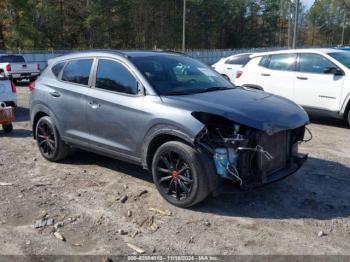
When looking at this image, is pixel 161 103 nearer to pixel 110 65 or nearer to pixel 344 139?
pixel 110 65

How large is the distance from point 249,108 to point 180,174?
1.07 m

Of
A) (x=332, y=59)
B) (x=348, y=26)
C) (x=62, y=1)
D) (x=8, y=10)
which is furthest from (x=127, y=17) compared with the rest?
(x=348, y=26)

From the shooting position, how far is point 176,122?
5094 millimetres

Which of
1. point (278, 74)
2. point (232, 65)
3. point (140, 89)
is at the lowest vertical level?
point (232, 65)

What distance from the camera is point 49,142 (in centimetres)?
710

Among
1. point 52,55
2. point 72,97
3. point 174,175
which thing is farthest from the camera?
point 52,55

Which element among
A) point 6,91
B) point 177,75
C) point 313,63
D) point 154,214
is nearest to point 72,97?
point 177,75

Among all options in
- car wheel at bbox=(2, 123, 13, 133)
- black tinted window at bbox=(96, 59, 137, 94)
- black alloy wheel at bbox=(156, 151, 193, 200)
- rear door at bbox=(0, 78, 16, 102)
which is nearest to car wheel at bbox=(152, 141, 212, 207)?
black alloy wheel at bbox=(156, 151, 193, 200)

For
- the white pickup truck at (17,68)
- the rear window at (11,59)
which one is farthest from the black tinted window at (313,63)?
the rear window at (11,59)

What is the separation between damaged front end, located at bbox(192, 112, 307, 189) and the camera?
4.88 metres

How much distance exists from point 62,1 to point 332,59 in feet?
164

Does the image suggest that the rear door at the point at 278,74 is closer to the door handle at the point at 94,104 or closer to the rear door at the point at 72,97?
the rear door at the point at 72,97

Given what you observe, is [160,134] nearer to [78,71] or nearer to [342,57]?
[78,71]

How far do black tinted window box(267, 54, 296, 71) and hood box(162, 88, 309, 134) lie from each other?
4.94 metres
